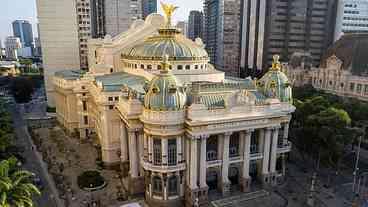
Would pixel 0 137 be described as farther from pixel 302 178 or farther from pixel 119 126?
pixel 302 178

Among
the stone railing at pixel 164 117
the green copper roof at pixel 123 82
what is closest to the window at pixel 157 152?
the stone railing at pixel 164 117

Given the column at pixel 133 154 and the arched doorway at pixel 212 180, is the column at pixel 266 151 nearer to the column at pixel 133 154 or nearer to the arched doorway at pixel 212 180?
the arched doorway at pixel 212 180

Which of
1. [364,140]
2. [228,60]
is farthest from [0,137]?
[228,60]

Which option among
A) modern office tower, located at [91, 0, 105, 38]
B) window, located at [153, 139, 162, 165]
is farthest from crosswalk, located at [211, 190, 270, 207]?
modern office tower, located at [91, 0, 105, 38]

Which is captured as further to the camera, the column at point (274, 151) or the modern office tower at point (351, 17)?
the modern office tower at point (351, 17)

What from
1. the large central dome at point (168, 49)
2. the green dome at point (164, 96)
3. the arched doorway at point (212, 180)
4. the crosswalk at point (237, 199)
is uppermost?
the large central dome at point (168, 49)
